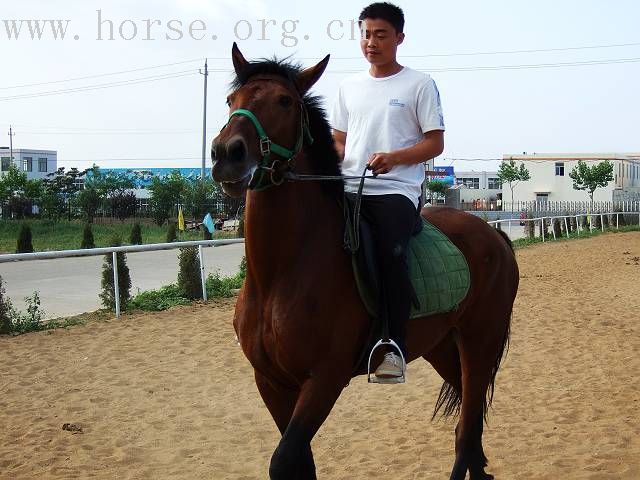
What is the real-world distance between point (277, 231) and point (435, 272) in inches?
44.0

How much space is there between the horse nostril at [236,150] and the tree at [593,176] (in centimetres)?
6495

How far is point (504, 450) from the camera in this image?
518 centimetres

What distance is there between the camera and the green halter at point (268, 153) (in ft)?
9.37

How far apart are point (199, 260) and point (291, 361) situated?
9492 millimetres

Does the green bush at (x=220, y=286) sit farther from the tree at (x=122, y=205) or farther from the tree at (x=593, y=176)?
the tree at (x=593, y=176)

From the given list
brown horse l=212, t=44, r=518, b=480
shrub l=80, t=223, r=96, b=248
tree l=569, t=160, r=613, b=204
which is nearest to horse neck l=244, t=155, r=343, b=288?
brown horse l=212, t=44, r=518, b=480

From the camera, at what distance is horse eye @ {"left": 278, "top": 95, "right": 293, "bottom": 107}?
301 centimetres

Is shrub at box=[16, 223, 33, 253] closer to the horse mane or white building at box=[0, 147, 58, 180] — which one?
the horse mane

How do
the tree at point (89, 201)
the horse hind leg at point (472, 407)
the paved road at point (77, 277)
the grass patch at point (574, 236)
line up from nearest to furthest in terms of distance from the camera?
the horse hind leg at point (472, 407) < the paved road at point (77, 277) < the grass patch at point (574, 236) < the tree at point (89, 201)

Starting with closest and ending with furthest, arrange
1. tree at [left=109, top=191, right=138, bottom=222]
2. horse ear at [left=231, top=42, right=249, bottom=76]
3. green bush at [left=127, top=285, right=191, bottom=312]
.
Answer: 1. horse ear at [left=231, top=42, right=249, bottom=76]
2. green bush at [left=127, top=285, right=191, bottom=312]
3. tree at [left=109, top=191, right=138, bottom=222]

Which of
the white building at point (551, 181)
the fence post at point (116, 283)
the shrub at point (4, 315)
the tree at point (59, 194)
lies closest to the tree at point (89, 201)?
the tree at point (59, 194)

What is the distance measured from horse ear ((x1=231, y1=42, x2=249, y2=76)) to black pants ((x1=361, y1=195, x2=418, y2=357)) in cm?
91

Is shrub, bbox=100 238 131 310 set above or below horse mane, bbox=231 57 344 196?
below

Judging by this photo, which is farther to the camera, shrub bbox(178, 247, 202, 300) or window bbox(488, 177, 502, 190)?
window bbox(488, 177, 502, 190)
